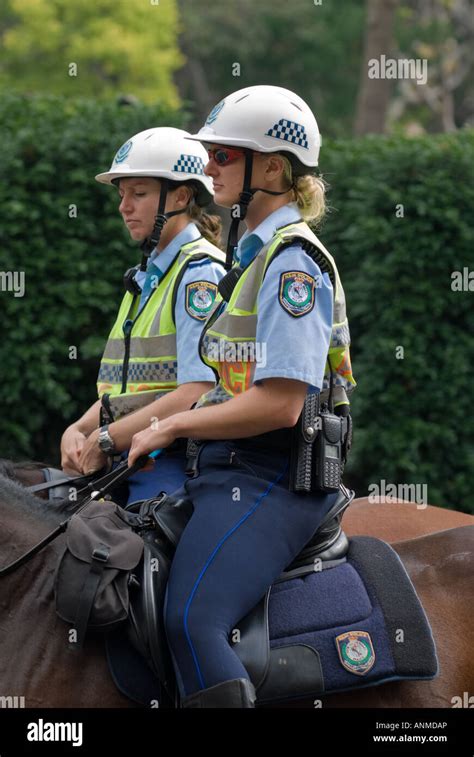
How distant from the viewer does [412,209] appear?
26.9 feet

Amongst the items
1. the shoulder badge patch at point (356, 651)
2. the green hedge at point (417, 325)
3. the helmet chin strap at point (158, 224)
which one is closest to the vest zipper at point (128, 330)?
the helmet chin strap at point (158, 224)

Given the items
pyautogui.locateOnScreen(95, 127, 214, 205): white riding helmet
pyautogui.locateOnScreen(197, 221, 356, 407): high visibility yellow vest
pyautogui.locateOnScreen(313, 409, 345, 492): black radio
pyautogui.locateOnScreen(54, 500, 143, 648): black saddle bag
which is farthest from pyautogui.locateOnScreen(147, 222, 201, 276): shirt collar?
pyautogui.locateOnScreen(54, 500, 143, 648): black saddle bag

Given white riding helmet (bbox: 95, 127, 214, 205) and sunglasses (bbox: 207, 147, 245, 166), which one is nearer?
sunglasses (bbox: 207, 147, 245, 166)

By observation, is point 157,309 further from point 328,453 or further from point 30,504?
point 328,453

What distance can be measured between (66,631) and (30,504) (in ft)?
1.81

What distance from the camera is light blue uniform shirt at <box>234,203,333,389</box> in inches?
129

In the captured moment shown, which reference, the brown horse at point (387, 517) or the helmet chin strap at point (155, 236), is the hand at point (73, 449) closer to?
the brown horse at point (387, 517)

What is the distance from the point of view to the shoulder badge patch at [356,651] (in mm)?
3426

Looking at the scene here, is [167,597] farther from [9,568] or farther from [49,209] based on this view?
[49,209]

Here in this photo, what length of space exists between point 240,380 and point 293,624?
2.74 ft

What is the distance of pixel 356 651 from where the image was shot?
3449 millimetres

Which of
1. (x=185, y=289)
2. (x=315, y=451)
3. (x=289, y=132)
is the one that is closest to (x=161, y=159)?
Result: (x=185, y=289)

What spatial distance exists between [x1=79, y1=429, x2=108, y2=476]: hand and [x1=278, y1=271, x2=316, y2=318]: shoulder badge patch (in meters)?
1.38

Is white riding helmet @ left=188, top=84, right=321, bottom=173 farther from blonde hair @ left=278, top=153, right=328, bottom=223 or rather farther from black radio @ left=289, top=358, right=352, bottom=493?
black radio @ left=289, top=358, right=352, bottom=493
